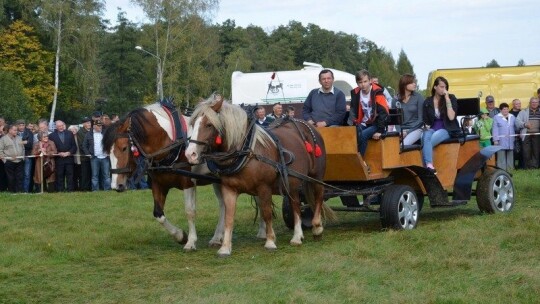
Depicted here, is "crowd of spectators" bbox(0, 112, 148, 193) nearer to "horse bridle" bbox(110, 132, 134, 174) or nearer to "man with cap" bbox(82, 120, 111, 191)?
"man with cap" bbox(82, 120, 111, 191)

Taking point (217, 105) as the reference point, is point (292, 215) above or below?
below

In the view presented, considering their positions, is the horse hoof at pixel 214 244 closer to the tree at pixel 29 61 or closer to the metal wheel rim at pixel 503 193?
the metal wheel rim at pixel 503 193

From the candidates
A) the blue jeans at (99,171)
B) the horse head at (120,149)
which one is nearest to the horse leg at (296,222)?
the horse head at (120,149)

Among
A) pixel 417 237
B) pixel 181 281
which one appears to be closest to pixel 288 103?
pixel 417 237

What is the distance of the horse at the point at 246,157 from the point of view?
1000 cm

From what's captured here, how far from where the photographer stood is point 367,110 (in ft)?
38.0

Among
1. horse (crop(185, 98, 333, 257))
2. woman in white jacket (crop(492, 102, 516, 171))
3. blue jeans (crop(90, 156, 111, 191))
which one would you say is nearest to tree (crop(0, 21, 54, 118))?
blue jeans (crop(90, 156, 111, 191))

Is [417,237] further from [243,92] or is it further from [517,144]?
[243,92]

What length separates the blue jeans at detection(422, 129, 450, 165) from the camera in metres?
11.9

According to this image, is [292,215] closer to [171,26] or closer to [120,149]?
[120,149]

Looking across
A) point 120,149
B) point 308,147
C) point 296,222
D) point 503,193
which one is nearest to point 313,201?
point 296,222

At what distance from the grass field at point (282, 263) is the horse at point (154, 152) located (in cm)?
79

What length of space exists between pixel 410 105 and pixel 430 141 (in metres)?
0.61

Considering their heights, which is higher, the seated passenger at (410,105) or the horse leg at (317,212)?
the seated passenger at (410,105)
